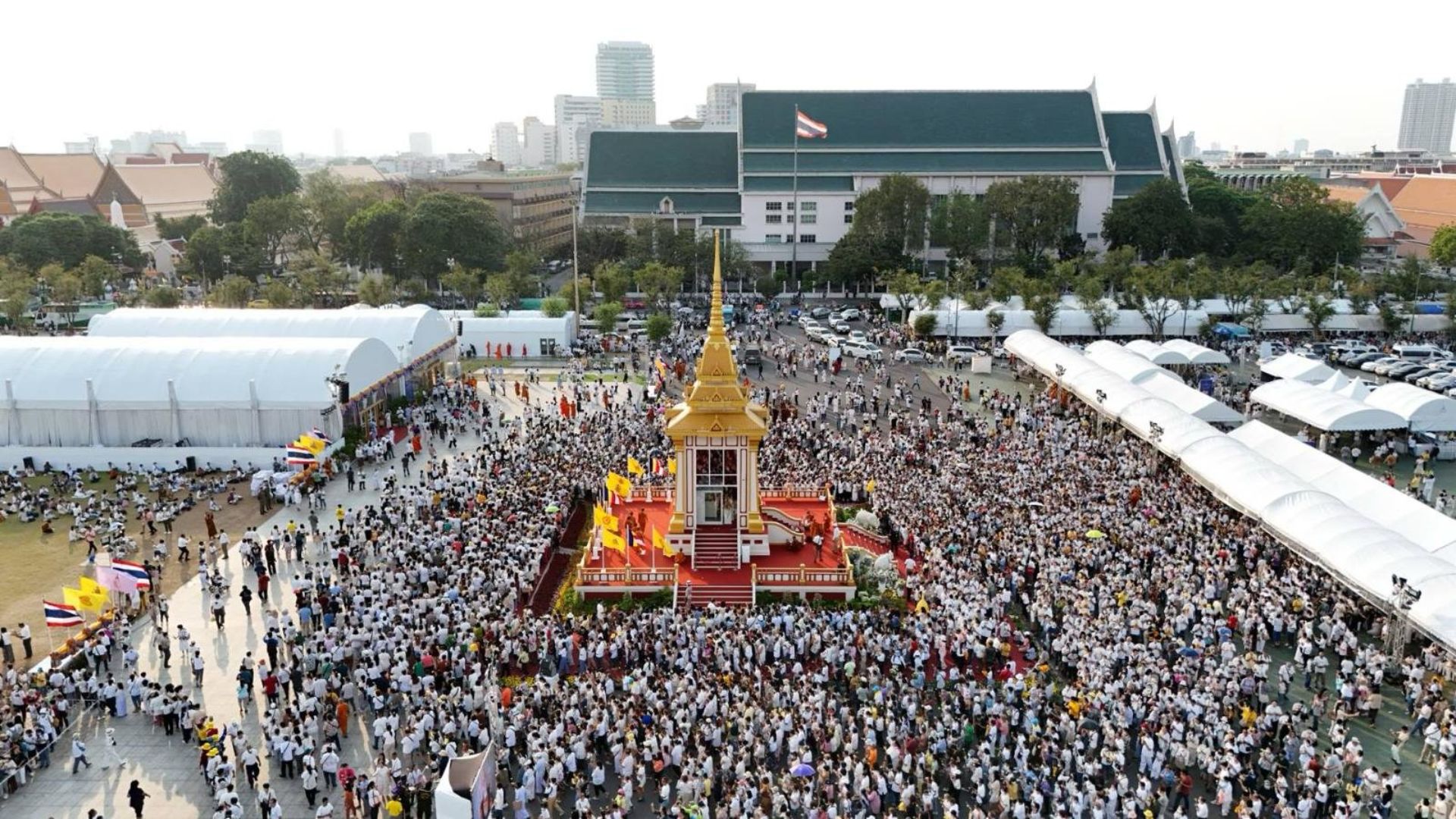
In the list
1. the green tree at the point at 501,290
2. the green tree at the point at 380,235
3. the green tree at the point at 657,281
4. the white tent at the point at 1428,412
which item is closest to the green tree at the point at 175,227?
the green tree at the point at 380,235

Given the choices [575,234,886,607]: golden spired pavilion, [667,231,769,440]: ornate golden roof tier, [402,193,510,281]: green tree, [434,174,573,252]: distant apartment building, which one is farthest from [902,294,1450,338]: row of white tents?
[434,174,573,252]: distant apartment building

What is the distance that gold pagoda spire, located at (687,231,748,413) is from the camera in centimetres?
2959

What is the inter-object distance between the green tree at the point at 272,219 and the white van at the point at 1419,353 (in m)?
75.6

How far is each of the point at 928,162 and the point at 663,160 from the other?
2182cm

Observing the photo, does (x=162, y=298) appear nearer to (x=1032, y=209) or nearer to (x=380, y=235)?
(x=380, y=235)

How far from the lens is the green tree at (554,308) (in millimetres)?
63028

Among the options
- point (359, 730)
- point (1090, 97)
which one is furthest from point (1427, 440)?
point (1090, 97)

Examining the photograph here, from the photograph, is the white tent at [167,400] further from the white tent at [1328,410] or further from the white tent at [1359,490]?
the white tent at [1328,410]

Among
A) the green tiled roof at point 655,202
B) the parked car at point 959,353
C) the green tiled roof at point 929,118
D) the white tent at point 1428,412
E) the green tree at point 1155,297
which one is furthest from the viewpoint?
the green tiled roof at point 929,118

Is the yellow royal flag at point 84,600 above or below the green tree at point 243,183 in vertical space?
below

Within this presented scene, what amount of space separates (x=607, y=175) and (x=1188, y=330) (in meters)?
47.5

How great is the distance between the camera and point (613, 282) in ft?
222

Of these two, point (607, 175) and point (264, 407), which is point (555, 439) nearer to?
point (264, 407)

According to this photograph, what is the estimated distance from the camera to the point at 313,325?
51.6 m
